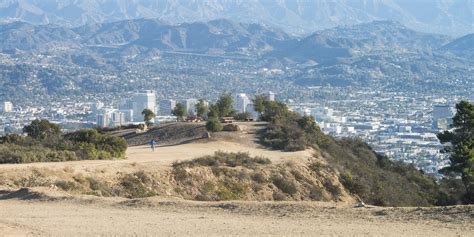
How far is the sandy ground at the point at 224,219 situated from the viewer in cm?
1598

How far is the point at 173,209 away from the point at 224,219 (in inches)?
77.1

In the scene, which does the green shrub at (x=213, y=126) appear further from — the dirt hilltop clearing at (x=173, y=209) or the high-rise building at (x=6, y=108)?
the high-rise building at (x=6, y=108)

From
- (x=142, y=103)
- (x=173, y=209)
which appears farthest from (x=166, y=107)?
(x=173, y=209)

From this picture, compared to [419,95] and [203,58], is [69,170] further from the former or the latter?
[203,58]

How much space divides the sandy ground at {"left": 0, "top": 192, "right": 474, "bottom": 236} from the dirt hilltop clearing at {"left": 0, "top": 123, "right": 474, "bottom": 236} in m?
0.02

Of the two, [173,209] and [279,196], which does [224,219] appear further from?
[279,196]

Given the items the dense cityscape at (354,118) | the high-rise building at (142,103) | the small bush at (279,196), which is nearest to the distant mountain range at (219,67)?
the dense cityscape at (354,118)

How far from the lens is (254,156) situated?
33.2 m

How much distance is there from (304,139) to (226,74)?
129004 mm

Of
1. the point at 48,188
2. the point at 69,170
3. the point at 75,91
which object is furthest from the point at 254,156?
the point at 75,91

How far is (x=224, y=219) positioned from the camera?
17.6 m

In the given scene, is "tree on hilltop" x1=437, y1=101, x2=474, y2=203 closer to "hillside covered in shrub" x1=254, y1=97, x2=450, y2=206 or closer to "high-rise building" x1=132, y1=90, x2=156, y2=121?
"hillside covered in shrub" x1=254, y1=97, x2=450, y2=206

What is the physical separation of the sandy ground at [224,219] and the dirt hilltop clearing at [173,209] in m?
0.02

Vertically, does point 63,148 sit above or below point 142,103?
below
